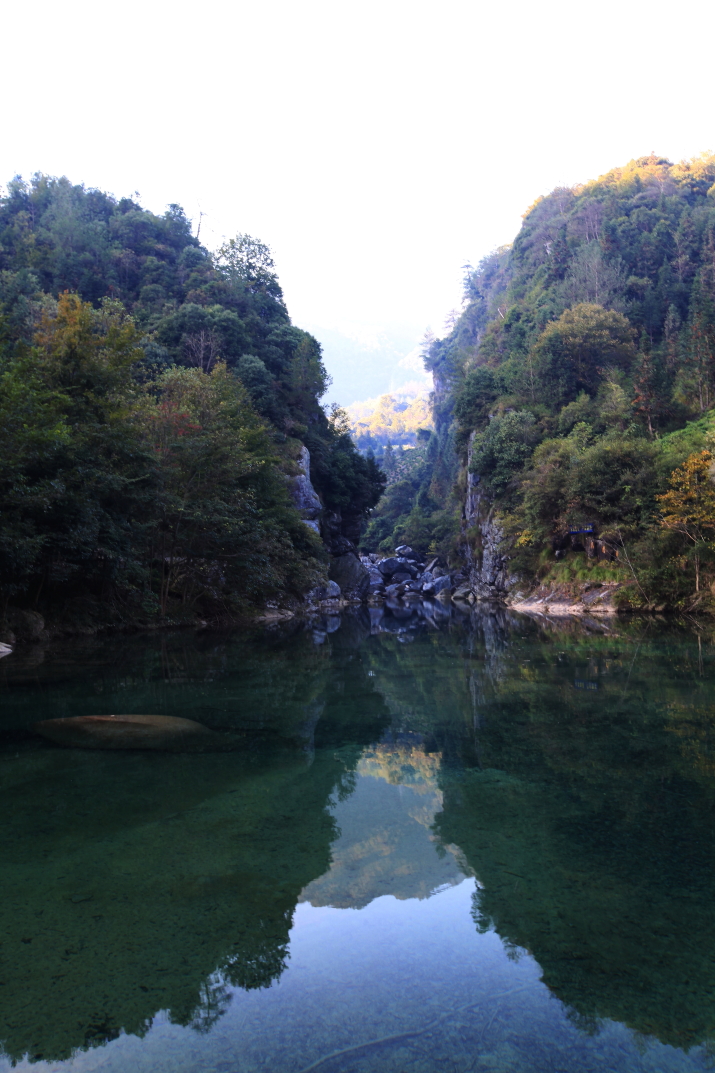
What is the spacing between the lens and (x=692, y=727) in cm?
633

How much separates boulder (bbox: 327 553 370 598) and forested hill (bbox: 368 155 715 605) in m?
8.09

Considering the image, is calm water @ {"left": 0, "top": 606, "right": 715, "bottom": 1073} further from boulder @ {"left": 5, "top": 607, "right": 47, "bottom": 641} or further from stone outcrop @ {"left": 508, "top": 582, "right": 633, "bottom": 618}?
stone outcrop @ {"left": 508, "top": 582, "right": 633, "bottom": 618}

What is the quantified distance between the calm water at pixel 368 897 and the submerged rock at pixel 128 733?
0.23 meters

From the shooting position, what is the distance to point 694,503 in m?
20.9

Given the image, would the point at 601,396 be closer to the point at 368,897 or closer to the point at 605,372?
the point at 605,372

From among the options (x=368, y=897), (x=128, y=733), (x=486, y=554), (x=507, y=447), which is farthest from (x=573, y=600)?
(x=368, y=897)

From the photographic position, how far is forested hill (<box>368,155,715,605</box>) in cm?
2350

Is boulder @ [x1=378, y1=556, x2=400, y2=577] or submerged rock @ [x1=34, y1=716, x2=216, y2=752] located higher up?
boulder @ [x1=378, y1=556, x2=400, y2=577]

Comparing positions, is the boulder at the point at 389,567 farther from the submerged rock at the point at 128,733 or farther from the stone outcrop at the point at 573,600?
the submerged rock at the point at 128,733

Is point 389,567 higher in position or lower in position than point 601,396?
lower

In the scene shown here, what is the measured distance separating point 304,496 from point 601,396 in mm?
17348

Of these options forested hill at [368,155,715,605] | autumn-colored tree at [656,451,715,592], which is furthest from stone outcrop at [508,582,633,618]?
autumn-colored tree at [656,451,715,592]

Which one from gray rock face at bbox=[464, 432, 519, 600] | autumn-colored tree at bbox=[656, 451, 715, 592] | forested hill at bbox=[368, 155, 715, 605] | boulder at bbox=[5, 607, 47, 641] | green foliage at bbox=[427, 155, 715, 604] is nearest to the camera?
boulder at bbox=[5, 607, 47, 641]

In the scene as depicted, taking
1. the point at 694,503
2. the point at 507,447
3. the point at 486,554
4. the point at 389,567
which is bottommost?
the point at 389,567
